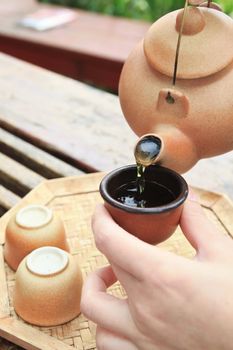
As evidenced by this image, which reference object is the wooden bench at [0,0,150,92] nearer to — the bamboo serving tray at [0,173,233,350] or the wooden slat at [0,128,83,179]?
the wooden slat at [0,128,83,179]

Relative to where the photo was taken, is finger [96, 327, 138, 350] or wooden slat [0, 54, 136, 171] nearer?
finger [96, 327, 138, 350]

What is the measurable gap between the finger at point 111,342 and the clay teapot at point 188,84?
241 millimetres

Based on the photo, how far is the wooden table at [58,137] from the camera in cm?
128

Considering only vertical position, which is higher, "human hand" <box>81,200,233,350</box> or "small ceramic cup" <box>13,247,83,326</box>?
"human hand" <box>81,200,233,350</box>

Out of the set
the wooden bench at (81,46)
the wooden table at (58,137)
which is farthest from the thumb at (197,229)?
the wooden bench at (81,46)

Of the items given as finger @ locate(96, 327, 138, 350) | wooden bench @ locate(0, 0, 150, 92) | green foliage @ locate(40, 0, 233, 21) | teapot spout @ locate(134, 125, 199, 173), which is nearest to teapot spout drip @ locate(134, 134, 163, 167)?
teapot spout @ locate(134, 125, 199, 173)

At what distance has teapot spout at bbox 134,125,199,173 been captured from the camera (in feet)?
2.37

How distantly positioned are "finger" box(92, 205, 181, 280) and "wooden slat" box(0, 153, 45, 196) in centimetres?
61

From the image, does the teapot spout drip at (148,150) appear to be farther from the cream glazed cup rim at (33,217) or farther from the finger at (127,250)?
the cream glazed cup rim at (33,217)

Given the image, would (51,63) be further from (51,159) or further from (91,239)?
(91,239)

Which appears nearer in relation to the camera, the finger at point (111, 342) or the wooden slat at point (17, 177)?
the finger at point (111, 342)

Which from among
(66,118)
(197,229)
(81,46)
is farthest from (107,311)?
(81,46)

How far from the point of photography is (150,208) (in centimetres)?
66

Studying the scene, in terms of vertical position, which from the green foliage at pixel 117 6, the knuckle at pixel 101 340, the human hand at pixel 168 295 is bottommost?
the green foliage at pixel 117 6
